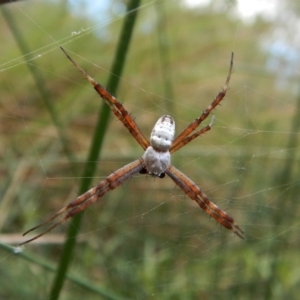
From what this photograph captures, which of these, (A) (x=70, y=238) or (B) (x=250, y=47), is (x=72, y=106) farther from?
(A) (x=70, y=238)

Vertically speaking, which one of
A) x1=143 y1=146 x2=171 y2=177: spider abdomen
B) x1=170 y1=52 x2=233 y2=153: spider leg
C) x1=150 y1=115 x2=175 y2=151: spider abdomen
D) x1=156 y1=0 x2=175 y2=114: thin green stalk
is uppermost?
x1=156 y1=0 x2=175 y2=114: thin green stalk

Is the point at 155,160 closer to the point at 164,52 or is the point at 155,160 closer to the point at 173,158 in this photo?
the point at 164,52

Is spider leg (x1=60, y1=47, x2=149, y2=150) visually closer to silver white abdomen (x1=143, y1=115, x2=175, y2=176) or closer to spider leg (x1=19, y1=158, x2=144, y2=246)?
silver white abdomen (x1=143, y1=115, x2=175, y2=176)

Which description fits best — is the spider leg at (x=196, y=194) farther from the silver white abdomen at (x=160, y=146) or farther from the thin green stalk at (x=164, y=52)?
the thin green stalk at (x=164, y=52)

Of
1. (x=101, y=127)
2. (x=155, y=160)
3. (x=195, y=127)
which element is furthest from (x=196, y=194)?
(x=101, y=127)

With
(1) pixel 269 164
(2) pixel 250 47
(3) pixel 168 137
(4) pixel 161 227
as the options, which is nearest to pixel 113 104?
(3) pixel 168 137

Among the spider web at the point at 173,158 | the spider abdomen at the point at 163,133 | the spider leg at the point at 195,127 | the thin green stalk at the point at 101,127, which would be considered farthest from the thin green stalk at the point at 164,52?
the thin green stalk at the point at 101,127

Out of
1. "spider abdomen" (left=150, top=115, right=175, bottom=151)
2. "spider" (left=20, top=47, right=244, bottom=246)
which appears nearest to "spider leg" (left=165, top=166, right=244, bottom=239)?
"spider" (left=20, top=47, right=244, bottom=246)
